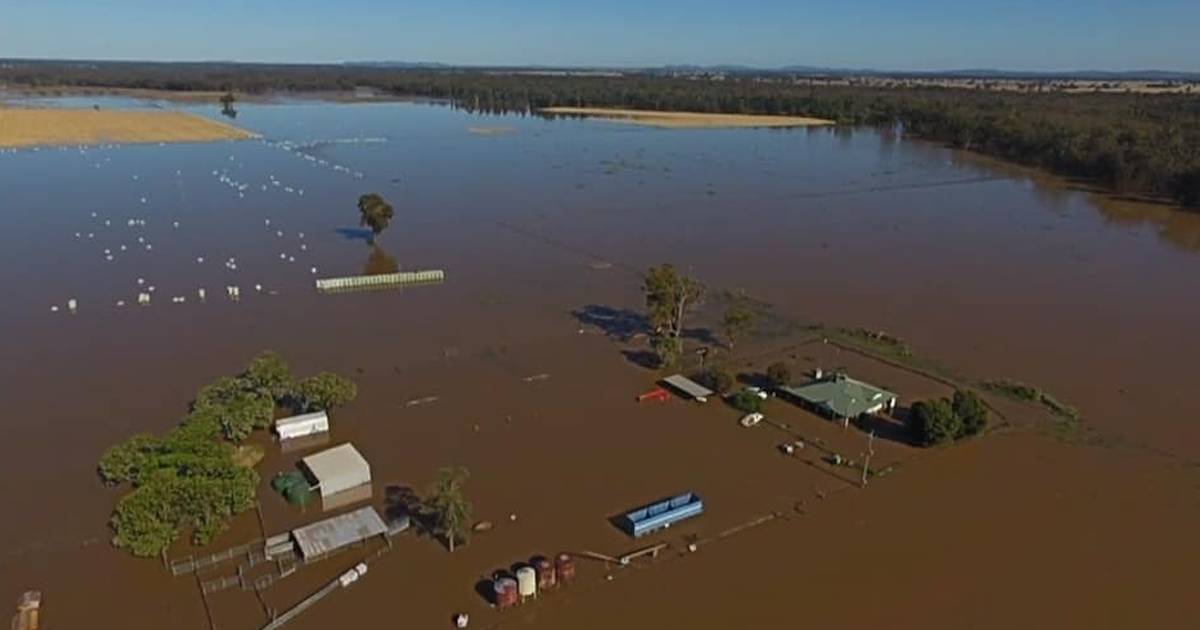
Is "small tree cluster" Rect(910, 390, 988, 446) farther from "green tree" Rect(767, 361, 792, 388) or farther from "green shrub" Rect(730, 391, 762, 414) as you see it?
"green shrub" Rect(730, 391, 762, 414)

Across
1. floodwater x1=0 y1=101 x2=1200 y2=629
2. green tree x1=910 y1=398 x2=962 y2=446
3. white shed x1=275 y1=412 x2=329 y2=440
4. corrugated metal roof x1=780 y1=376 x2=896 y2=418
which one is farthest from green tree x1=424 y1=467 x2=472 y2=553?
green tree x1=910 y1=398 x2=962 y2=446

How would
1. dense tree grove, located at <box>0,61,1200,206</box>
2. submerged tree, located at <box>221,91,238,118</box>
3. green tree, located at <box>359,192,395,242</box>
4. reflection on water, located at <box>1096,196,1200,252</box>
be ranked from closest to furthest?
green tree, located at <box>359,192,395,242</box> → reflection on water, located at <box>1096,196,1200,252</box> → dense tree grove, located at <box>0,61,1200,206</box> → submerged tree, located at <box>221,91,238,118</box>

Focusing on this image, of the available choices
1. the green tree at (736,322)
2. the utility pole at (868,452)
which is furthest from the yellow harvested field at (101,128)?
the utility pole at (868,452)

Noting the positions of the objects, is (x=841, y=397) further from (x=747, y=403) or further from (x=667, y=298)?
(x=667, y=298)

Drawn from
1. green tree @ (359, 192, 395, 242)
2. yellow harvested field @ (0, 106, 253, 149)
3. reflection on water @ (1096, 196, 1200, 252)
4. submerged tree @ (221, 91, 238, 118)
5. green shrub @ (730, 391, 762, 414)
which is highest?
submerged tree @ (221, 91, 238, 118)

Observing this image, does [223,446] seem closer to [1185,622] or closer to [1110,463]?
[1185,622]

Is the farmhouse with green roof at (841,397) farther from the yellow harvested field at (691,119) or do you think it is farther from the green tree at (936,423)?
the yellow harvested field at (691,119)

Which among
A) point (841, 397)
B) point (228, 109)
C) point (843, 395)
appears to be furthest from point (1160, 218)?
point (228, 109)

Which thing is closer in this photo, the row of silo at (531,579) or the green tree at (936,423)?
the row of silo at (531,579)
